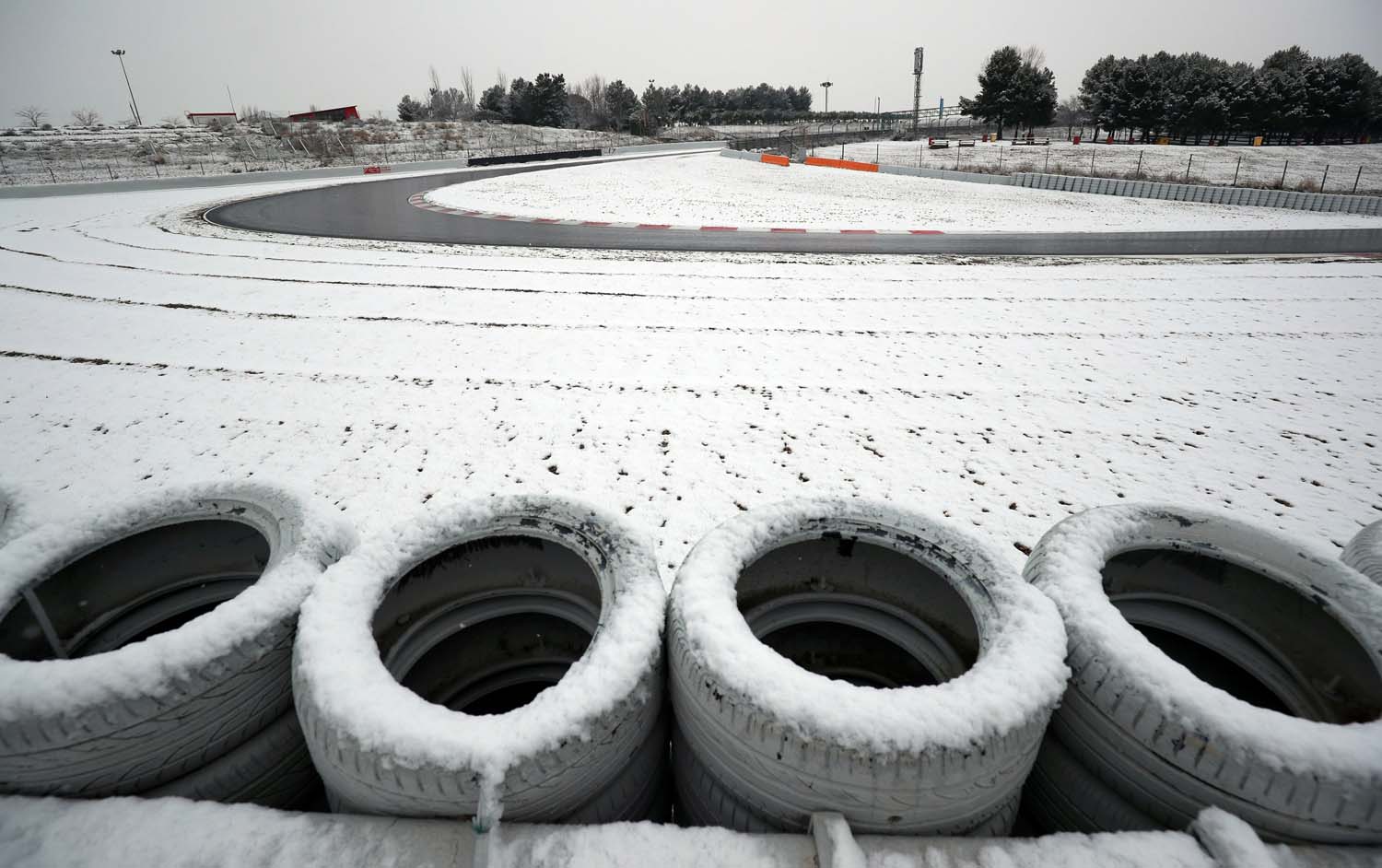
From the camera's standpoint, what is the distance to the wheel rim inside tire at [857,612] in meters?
2.31

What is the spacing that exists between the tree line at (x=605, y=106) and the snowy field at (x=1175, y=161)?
48.6 meters

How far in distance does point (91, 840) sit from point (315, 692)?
66 cm

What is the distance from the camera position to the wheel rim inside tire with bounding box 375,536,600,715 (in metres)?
2.28

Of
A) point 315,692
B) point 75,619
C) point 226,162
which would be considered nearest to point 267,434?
point 75,619

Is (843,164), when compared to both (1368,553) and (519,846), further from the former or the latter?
(519,846)

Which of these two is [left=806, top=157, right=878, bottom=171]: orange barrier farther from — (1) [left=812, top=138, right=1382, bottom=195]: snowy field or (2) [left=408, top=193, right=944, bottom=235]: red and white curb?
(2) [left=408, top=193, right=944, bottom=235]: red and white curb

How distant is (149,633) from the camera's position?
2.58 metres

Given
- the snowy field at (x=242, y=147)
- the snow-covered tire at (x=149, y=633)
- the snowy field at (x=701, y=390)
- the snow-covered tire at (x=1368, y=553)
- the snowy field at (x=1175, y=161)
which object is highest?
the snowy field at (x=242, y=147)

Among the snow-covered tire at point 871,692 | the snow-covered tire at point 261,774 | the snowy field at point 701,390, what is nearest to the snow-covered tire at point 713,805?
the snow-covered tire at point 871,692

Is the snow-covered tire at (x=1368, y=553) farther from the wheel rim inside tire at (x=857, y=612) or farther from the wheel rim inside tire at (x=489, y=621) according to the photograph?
the wheel rim inside tire at (x=489, y=621)

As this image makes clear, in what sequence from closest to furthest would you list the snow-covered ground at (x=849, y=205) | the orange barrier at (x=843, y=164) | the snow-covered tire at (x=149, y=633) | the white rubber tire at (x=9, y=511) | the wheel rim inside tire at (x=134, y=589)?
1. the snow-covered tire at (x=149, y=633)
2. the wheel rim inside tire at (x=134, y=589)
3. the white rubber tire at (x=9, y=511)
4. the snow-covered ground at (x=849, y=205)
5. the orange barrier at (x=843, y=164)

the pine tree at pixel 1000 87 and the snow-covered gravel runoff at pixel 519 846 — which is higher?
the pine tree at pixel 1000 87

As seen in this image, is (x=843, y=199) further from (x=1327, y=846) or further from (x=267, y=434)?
(x=1327, y=846)

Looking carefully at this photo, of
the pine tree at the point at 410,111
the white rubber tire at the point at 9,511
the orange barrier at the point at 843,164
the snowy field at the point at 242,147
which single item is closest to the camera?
the white rubber tire at the point at 9,511
